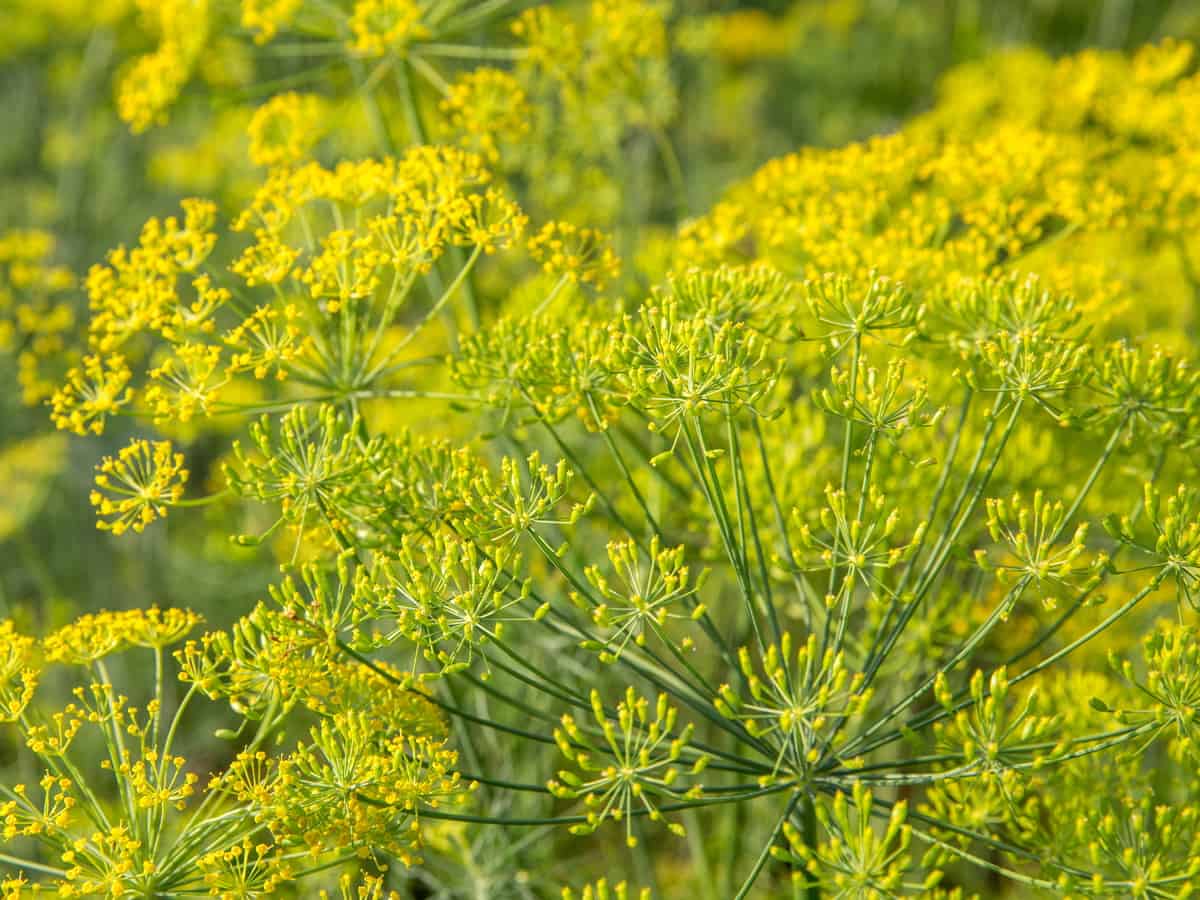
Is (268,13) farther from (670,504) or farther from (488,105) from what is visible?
(670,504)

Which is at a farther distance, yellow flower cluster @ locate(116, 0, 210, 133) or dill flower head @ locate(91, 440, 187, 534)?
yellow flower cluster @ locate(116, 0, 210, 133)

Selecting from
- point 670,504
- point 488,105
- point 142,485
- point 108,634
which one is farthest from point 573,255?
point 108,634

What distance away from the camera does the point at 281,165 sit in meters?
3.15

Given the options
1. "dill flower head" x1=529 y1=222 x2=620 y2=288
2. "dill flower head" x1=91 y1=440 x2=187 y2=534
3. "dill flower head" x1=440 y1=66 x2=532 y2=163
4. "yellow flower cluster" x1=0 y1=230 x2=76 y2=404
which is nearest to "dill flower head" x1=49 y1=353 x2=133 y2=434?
"dill flower head" x1=91 y1=440 x2=187 y2=534

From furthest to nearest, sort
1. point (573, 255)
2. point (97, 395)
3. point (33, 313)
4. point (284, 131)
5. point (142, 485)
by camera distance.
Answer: point (33, 313) < point (284, 131) < point (573, 255) < point (97, 395) < point (142, 485)

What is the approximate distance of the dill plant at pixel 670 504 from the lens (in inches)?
79.5

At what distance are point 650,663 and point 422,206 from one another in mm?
1148

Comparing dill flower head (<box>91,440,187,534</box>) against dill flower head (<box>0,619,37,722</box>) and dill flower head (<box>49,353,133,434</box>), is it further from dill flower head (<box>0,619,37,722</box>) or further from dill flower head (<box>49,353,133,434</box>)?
dill flower head (<box>0,619,37,722</box>)

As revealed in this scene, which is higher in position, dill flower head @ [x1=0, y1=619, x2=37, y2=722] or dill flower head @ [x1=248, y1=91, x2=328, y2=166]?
dill flower head @ [x1=248, y1=91, x2=328, y2=166]

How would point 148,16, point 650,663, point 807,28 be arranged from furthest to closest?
1. point 807,28
2. point 148,16
3. point 650,663

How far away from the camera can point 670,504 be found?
10.1 ft

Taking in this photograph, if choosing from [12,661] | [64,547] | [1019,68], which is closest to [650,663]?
[12,661]

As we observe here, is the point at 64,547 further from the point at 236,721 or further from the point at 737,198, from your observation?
the point at 737,198

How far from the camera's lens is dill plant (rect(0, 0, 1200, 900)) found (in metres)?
2.02
